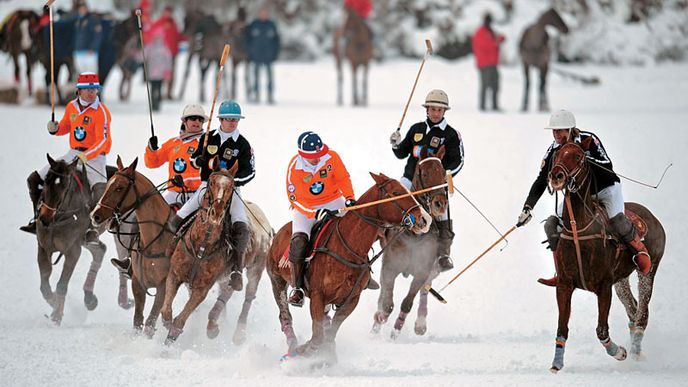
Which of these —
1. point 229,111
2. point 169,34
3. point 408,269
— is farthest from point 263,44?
point 229,111

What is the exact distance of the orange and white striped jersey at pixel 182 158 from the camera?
13141 millimetres

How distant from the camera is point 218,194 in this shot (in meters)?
11.1

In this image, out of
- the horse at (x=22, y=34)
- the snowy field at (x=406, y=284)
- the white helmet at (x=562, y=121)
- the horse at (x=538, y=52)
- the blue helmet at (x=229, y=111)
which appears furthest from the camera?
the horse at (x=538, y=52)

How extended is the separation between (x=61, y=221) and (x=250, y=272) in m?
2.45

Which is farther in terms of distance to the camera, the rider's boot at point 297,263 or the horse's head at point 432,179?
the horse's head at point 432,179

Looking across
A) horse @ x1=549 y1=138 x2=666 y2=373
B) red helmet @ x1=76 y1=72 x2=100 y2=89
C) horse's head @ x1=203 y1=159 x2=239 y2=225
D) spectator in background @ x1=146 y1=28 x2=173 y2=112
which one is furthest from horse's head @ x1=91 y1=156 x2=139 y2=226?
spectator in background @ x1=146 y1=28 x2=173 y2=112

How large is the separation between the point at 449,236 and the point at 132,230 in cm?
372

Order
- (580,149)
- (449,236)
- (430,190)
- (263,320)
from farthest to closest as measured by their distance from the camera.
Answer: (263,320)
(449,236)
(430,190)
(580,149)

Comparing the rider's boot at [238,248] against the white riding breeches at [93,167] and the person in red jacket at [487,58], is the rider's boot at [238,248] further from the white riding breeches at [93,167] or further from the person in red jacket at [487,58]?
the person in red jacket at [487,58]

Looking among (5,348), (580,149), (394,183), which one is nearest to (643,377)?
Result: (580,149)

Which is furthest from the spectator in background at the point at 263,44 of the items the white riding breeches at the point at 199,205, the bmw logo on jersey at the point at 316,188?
the bmw logo on jersey at the point at 316,188

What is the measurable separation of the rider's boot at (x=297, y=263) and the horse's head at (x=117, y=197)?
209cm

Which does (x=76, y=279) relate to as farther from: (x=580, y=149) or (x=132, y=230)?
(x=580, y=149)

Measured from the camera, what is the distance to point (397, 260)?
13422mm
